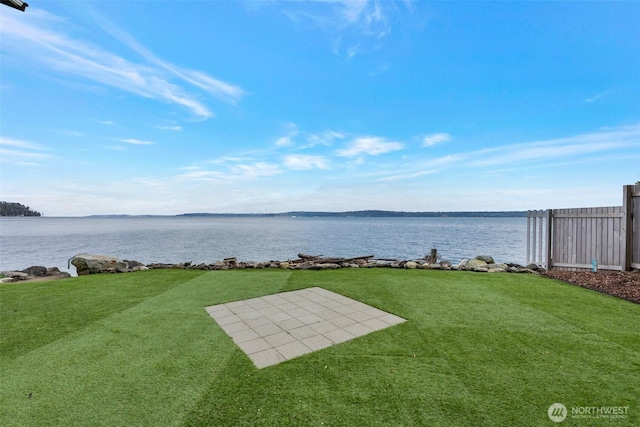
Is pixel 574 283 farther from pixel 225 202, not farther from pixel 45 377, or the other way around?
pixel 225 202

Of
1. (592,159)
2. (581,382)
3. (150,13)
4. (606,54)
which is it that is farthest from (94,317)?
(592,159)

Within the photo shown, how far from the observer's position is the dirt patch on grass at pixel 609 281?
4.82 meters

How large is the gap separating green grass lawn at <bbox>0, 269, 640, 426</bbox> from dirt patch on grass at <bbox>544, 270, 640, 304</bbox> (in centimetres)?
48

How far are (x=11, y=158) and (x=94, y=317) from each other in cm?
1397

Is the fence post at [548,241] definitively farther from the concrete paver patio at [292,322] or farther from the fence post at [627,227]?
the concrete paver patio at [292,322]

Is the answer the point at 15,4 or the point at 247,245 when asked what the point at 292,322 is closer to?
the point at 15,4

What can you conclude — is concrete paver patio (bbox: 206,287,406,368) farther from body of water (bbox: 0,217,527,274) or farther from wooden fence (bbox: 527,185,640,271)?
body of water (bbox: 0,217,527,274)

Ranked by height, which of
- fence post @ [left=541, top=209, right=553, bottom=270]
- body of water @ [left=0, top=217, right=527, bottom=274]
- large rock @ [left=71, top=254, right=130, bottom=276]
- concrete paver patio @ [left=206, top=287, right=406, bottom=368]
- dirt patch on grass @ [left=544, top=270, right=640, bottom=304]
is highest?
fence post @ [left=541, top=209, right=553, bottom=270]

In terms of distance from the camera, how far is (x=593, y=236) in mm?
6492

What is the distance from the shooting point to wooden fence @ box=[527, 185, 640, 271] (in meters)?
5.88

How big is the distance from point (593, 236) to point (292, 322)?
7703 millimetres

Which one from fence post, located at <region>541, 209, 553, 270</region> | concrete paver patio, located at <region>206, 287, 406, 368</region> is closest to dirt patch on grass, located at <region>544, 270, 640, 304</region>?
fence post, located at <region>541, 209, 553, 270</region>

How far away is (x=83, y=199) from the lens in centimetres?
3253

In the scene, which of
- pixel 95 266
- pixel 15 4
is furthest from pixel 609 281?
pixel 95 266
